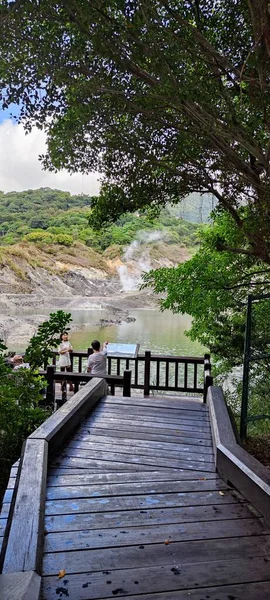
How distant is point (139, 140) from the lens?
5090 millimetres

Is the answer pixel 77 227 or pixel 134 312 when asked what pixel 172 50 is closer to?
pixel 134 312

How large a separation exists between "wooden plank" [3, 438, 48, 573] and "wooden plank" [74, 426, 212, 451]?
89 centimetres

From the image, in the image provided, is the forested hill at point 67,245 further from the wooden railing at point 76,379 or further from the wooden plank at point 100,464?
the wooden plank at point 100,464

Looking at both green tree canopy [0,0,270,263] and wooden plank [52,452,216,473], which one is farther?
green tree canopy [0,0,270,263]

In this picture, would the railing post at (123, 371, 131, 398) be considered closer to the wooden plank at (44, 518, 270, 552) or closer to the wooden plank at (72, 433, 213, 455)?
the wooden plank at (72, 433, 213, 455)

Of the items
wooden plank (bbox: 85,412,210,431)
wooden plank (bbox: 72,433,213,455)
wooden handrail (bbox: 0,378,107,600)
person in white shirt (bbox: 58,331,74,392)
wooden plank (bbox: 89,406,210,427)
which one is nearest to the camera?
wooden handrail (bbox: 0,378,107,600)

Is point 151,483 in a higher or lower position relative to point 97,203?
lower

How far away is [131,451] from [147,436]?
42 cm

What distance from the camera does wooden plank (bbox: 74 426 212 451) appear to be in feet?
11.3

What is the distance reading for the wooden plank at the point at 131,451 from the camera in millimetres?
3059

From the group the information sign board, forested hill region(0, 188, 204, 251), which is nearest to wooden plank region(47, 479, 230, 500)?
the information sign board

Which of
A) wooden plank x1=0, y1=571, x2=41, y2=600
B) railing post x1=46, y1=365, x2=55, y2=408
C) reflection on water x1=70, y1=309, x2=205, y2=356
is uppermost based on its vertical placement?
wooden plank x1=0, y1=571, x2=41, y2=600

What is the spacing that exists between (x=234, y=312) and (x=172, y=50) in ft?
20.5

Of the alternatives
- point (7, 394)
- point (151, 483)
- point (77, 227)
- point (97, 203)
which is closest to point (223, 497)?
point (151, 483)
